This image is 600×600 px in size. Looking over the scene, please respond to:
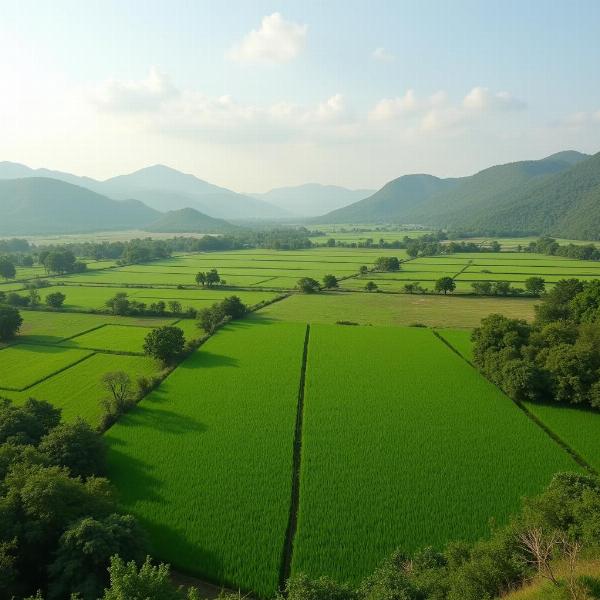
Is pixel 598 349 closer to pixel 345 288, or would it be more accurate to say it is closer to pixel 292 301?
pixel 292 301

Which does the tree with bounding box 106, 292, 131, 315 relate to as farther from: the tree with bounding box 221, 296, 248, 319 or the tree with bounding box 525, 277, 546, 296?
the tree with bounding box 525, 277, 546, 296

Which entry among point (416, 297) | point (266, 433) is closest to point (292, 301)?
point (416, 297)

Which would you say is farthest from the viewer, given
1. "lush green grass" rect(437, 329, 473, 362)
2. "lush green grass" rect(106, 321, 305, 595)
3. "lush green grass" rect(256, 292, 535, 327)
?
"lush green grass" rect(256, 292, 535, 327)

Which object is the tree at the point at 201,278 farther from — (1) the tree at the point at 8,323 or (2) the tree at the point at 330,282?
(1) the tree at the point at 8,323

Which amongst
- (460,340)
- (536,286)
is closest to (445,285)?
(536,286)

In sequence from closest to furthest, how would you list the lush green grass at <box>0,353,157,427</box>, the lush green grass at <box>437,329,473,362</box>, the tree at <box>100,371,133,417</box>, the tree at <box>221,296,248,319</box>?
the tree at <box>100,371,133,417</box> → the lush green grass at <box>0,353,157,427</box> → the lush green grass at <box>437,329,473,362</box> → the tree at <box>221,296,248,319</box>

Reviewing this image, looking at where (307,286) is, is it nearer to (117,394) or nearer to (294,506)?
(117,394)

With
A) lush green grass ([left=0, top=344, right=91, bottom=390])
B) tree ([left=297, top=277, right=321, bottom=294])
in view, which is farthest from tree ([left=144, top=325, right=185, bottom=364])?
tree ([left=297, top=277, right=321, bottom=294])
